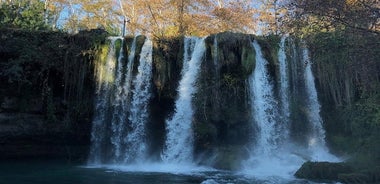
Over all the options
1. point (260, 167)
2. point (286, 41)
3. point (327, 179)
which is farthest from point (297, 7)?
point (286, 41)

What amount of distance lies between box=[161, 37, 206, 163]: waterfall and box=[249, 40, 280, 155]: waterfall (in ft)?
7.67

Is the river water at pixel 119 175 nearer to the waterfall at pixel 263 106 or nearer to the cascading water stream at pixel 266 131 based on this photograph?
the cascading water stream at pixel 266 131

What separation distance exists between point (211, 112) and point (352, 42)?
807 centimetres

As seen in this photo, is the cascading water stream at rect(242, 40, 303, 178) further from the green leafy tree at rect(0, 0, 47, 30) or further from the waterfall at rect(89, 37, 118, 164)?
the green leafy tree at rect(0, 0, 47, 30)

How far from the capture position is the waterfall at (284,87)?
16797mm

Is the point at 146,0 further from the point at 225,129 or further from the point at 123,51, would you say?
the point at 225,129

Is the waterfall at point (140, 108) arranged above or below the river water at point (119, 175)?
above

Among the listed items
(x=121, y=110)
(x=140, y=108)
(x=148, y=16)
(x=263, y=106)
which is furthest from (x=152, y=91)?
(x=148, y=16)

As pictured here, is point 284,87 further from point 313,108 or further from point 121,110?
point 121,110

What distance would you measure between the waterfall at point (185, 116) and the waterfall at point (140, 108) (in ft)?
3.41

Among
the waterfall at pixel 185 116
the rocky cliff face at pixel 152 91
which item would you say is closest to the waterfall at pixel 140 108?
the rocky cliff face at pixel 152 91

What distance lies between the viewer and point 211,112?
55.1ft

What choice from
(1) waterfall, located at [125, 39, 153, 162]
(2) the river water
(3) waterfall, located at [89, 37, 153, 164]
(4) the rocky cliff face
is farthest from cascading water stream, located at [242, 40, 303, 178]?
(3) waterfall, located at [89, 37, 153, 164]

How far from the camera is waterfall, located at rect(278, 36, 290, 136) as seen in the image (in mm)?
16797
